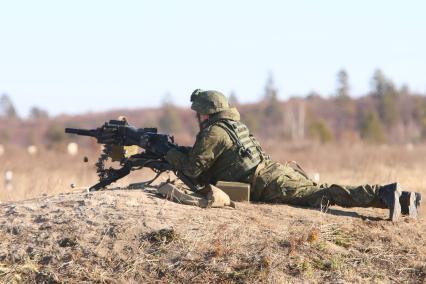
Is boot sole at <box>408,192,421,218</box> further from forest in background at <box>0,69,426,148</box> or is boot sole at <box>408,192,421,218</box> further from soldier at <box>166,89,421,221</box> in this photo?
forest in background at <box>0,69,426,148</box>

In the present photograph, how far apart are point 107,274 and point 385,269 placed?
2.38m

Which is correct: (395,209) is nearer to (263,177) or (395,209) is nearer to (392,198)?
(392,198)

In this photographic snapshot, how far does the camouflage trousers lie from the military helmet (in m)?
0.79

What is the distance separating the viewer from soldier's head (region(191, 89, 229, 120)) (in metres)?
8.34

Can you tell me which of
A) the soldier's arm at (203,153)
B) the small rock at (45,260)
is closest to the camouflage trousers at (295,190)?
the soldier's arm at (203,153)

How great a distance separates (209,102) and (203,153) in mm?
605

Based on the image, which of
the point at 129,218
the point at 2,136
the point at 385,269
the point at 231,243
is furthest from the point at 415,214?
the point at 2,136

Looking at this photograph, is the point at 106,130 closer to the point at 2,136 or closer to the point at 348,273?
the point at 348,273

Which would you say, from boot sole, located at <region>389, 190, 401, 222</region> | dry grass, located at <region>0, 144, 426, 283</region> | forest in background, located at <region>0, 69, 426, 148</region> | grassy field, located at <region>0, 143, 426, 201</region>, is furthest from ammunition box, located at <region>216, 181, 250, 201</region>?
forest in background, located at <region>0, 69, 426, 148</region>

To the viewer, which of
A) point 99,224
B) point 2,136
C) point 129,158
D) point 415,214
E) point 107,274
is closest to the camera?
point 107,274

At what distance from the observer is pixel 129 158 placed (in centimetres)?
877

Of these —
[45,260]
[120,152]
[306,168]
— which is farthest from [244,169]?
[306,168]

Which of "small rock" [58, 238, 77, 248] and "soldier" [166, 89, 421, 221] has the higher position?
"soldier" [166, 89, 421, 221]

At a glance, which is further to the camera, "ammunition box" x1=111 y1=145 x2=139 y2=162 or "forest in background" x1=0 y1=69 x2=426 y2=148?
"forest in background" x1=0 y1=69 x2=426 y2=148
